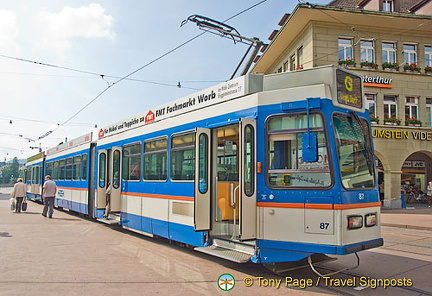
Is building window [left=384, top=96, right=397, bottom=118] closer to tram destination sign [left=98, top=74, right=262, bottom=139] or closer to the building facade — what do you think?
the building facade

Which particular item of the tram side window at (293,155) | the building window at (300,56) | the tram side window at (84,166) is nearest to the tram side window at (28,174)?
the tram side window at (84,166)

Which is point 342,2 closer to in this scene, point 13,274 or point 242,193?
point 242,193

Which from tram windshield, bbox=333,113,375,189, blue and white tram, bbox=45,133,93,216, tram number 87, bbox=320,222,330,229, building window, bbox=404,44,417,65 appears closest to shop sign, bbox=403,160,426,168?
building window, bbox=404,44,417,65

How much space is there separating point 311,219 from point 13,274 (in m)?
4.90

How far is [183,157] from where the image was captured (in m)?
8.08

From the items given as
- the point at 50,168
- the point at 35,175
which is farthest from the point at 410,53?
the point at 35,175

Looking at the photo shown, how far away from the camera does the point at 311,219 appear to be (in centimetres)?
579

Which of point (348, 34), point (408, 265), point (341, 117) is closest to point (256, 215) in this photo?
point (341, 117)

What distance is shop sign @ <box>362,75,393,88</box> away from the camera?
2251 centimetres

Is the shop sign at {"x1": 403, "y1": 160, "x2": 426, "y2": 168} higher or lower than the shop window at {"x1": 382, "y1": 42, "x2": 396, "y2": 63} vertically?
lower

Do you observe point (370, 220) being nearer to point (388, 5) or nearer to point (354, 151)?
point (354, 151)

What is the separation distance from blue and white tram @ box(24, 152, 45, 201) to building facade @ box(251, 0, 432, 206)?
52.2 ft

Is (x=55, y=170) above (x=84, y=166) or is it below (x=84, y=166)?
below

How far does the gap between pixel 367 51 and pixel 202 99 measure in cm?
1805
